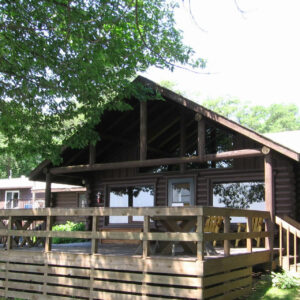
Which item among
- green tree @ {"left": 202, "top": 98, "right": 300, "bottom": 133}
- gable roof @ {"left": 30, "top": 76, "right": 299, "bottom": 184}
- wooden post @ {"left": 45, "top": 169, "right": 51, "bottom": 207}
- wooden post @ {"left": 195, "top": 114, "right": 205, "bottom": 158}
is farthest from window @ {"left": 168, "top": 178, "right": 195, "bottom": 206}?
green tree @ {"left": 202, "top": 98, "right": 300, "bottom": 133}

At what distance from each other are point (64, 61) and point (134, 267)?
5.11m

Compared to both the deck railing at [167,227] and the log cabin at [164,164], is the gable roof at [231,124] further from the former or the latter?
the deck railing at [167,227]

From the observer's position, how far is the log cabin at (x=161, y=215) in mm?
7031

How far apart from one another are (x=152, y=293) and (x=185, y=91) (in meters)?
46.5

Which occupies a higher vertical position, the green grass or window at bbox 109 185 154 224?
window at bbox 109 185 154 224

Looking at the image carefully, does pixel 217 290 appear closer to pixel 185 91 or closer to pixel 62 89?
pixel 62 89

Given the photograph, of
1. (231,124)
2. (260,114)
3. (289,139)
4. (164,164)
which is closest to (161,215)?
(231,124)

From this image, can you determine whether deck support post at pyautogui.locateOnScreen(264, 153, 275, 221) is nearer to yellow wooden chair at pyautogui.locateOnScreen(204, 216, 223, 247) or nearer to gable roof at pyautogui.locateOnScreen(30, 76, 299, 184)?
gable roof at pyautogui.locateOnScreen(30, 76, 299, 184)

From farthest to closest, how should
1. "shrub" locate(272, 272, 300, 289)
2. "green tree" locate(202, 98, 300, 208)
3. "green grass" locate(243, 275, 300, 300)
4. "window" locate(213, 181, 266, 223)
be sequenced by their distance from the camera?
"green tree" locate(202, 98, 300, 208), "window" locate(213, 181, 266, 223), "shrub" locate(272, 272, 300, 289), "green grass" locate(243, 275, 300, 300)

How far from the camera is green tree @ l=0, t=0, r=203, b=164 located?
869 cm

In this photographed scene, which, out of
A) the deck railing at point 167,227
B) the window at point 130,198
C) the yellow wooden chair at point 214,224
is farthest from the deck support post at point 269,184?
the window at point 130,198

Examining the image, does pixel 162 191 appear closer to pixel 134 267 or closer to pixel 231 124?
pixel 231 124

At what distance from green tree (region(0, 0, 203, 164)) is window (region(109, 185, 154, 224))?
11.2ft

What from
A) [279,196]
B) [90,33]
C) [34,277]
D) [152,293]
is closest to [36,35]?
[90,33]
